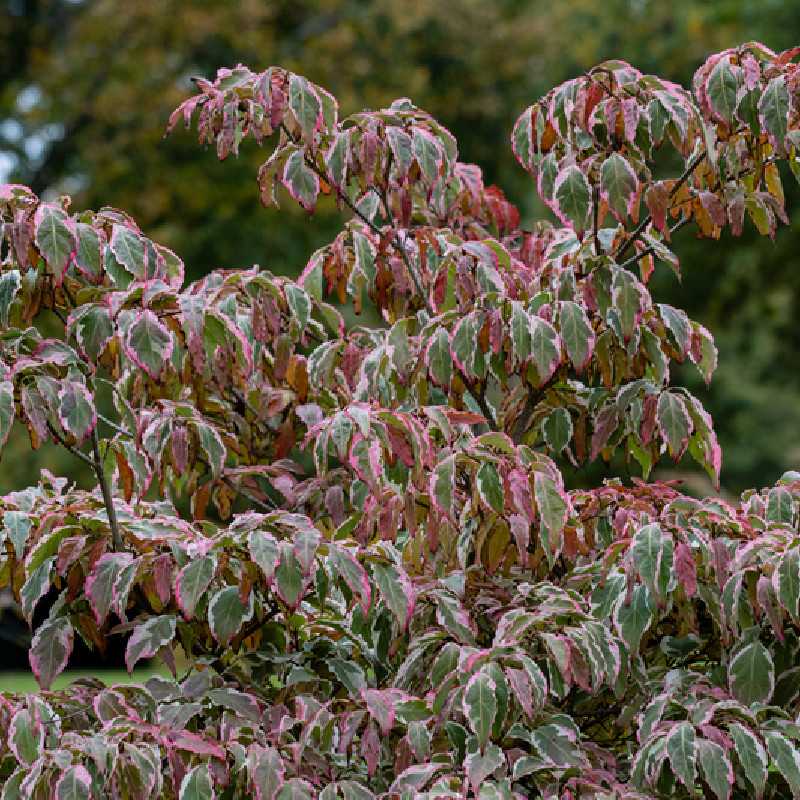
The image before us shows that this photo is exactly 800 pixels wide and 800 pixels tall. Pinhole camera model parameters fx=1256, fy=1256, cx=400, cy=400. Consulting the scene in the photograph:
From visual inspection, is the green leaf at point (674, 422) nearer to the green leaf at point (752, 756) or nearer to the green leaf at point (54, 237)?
the green leaf at point (752, 756)

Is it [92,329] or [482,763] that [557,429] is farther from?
[92,329]

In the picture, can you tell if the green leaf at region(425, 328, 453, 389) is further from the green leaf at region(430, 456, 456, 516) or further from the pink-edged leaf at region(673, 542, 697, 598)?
the pink-edged leaf at region(673, 542, 697, 598)

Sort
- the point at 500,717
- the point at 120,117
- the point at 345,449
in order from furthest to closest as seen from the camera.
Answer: the point at 120,117, the point at 345,449, the point at 500,717

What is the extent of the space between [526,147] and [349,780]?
1.29 meters

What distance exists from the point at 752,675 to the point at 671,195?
3.12 feet

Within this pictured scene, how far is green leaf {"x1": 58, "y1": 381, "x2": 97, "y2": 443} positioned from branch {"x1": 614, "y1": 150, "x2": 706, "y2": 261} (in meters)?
1.12

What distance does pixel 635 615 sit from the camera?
2.01 meters

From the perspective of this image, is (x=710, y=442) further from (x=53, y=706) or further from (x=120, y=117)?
(x=120, y=117)

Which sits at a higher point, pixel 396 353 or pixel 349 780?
pixel 396 353

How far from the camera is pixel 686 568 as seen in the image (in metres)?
1.94

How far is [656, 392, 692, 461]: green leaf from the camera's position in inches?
87.9

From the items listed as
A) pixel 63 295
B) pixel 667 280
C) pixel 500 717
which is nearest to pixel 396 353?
pixel 63 295

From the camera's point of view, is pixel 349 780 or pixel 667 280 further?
pixel 667 280

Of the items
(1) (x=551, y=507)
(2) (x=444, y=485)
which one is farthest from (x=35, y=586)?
(1) (x=551, y=507)
